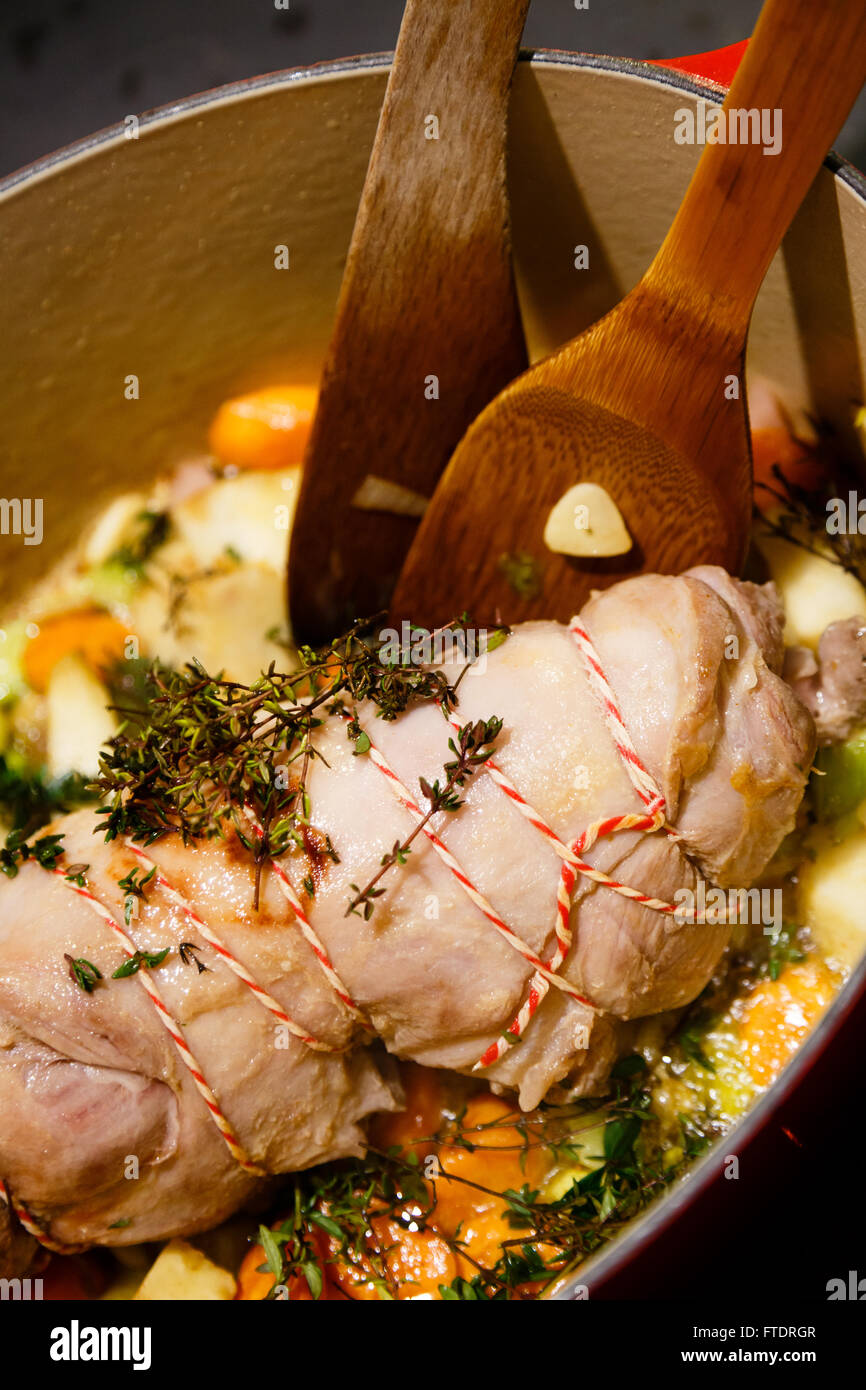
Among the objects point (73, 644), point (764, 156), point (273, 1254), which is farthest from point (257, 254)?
point (273, 1254)

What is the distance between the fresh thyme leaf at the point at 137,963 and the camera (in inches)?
57.3

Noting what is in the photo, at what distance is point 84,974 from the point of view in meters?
1.45

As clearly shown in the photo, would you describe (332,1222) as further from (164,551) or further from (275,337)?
(275,337)

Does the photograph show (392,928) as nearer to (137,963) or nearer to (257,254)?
(137,963)

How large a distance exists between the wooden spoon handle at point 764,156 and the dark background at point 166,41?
59.2 inches

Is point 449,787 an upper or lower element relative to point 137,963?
upper

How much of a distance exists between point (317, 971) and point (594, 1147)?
58 centimetres

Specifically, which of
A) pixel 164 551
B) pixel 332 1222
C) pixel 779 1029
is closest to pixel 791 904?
pixel 779 1029

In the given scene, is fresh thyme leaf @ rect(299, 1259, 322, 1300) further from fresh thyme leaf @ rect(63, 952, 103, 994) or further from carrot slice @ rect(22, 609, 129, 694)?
carrot slice @ rect(22, 609, 129, 694)

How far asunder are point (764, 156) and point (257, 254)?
105 centimetres

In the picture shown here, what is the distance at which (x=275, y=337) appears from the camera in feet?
7.72

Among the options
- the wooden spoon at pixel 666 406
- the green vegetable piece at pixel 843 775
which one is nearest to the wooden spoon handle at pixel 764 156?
the wooden spoon at pixel 666 406

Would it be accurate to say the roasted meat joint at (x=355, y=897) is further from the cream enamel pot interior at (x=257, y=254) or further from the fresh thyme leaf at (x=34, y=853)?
the cream enamel pot interior at (x=257, y=254)

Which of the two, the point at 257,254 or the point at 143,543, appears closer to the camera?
the point at 257,254
